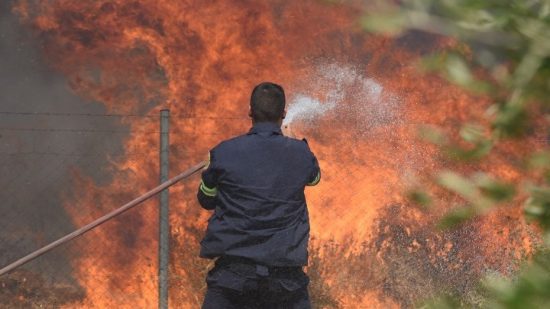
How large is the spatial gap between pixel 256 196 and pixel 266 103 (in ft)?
1.56

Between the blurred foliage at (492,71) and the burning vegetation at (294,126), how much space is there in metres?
6.87

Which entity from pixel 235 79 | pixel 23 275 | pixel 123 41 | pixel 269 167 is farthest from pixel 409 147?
pixel 269 167

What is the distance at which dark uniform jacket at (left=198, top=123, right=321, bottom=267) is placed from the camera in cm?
415

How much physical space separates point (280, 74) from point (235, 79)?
1.52 feet

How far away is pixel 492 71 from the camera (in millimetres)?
1074

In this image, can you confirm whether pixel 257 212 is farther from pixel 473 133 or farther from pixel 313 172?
pixel 473 133

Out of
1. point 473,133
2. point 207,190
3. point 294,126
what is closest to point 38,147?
point 294,126

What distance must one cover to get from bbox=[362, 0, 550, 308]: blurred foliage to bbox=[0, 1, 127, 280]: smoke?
7.41 m

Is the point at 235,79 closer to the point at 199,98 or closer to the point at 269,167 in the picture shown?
the point at 199,98

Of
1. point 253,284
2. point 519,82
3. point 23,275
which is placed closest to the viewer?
point 519,82

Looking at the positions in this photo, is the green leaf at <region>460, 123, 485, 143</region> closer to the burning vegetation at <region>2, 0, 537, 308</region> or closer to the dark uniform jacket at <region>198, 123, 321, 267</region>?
the dark uniform jacket at <region>198, 123, 321, 267</region>

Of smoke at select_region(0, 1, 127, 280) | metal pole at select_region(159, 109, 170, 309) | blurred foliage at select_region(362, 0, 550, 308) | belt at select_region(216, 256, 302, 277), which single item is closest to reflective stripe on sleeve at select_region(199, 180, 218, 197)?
belt at select_region(216, 256, 302, 277)

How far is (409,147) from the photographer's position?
27.6 feet

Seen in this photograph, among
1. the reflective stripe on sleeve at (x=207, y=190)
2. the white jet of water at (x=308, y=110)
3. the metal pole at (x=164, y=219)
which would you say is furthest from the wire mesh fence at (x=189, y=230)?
the reflective stripe on sleeve at (x=207, y=190)
